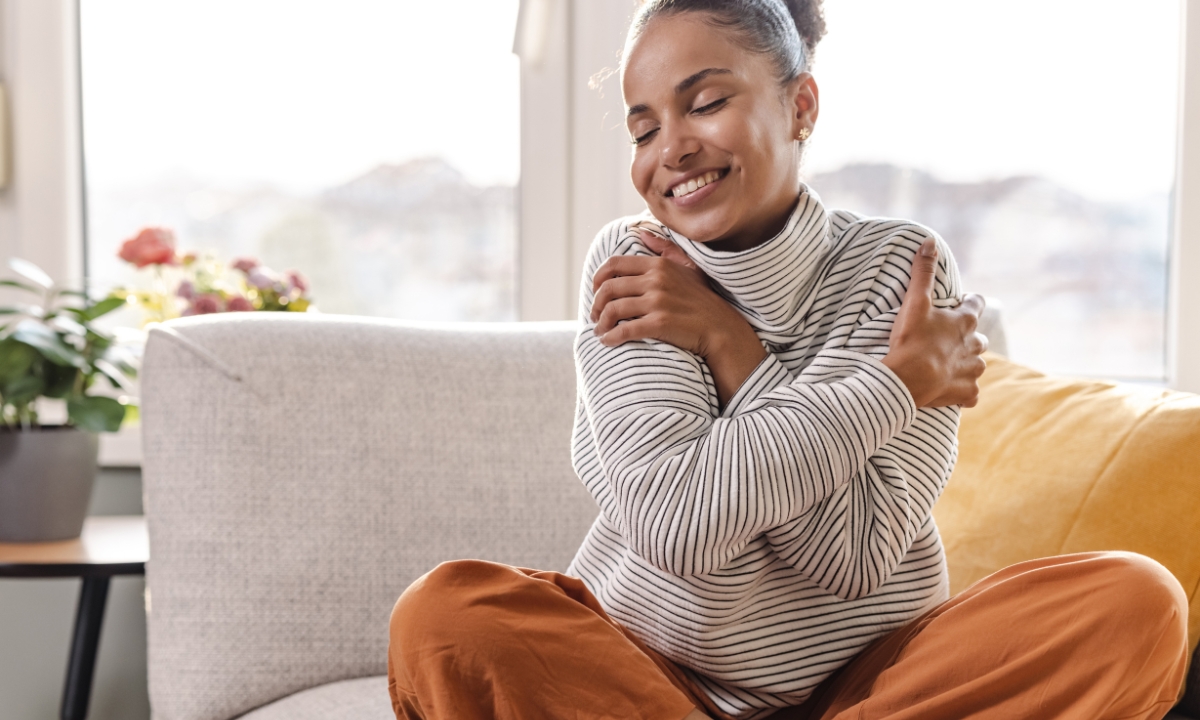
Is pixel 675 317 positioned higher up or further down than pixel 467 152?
further down

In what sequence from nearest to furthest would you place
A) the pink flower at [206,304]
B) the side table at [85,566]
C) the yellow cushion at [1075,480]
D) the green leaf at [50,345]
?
the yellow cushion at [1075,480] → the side table at [85,566] → the green leaf at [50,345] → the pink flower at [206,304]

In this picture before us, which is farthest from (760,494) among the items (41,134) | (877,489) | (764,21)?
(41,134)

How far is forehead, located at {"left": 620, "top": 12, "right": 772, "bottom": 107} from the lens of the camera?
104 centimetres

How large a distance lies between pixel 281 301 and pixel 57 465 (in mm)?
476

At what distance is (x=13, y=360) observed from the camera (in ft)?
5.26

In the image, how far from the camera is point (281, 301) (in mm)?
1928

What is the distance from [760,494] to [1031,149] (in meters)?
1.44

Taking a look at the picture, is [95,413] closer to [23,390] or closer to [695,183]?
[23,390]

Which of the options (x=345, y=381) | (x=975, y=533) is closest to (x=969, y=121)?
(x=975, y=533)

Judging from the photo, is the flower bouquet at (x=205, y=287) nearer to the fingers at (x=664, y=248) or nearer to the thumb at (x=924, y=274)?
the fingers at (x=664, y=248)

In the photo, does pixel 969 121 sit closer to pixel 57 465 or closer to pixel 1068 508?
pixel 1068 508

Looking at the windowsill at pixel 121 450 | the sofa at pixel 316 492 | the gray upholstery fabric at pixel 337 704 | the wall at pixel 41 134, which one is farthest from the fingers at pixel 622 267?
the wall at pixel 41 134

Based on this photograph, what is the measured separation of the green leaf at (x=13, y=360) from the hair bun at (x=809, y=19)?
1.25 m

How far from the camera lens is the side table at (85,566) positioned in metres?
1.51
